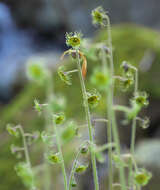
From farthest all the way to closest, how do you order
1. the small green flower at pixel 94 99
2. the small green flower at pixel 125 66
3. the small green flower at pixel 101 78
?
the small green flower at pixel 125 66 → the small green flower at pixel 94 99 → the small green flower at pixel 101 78

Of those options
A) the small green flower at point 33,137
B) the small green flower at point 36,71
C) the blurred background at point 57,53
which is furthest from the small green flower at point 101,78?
the blurred background at point 57,53

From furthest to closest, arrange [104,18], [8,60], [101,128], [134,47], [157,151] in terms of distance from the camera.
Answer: [8,60]
[134,47]
[101,128]
[157,151]
[104,18]

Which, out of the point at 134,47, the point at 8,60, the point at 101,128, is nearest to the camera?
the point at 101,128

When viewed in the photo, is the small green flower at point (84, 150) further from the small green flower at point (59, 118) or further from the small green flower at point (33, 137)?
the small green flower at point (33, 137)

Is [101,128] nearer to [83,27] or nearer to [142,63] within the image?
[142,63]

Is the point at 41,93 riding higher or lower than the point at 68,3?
lower

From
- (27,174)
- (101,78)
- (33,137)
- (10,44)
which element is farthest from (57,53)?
(101,78)

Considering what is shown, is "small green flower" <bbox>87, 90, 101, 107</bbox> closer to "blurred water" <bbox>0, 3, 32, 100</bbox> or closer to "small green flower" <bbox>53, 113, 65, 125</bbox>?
"small green flower" <bbox>53, 113, 65, 125</bbox>

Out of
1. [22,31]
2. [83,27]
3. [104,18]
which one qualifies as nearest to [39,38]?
[22,31]

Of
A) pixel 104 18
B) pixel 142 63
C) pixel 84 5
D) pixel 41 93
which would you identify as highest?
pixel 84 5

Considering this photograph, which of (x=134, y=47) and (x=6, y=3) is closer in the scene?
(x=134, y=47)
